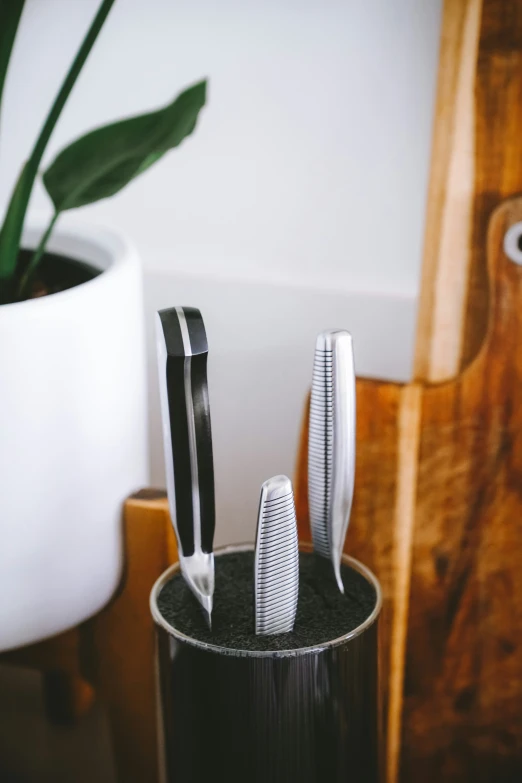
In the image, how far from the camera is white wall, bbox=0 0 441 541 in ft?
1.76

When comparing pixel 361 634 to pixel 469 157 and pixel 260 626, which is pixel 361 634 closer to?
pixel 260 626

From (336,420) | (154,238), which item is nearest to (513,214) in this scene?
(336,420)

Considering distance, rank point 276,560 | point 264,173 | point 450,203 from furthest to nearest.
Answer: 1. point 264,173
2. point 450,203
3. point 276,560

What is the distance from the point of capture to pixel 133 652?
0.52m

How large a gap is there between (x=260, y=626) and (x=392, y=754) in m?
0.20

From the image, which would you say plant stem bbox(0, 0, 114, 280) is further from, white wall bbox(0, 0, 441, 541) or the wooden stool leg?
the wooden stool leg

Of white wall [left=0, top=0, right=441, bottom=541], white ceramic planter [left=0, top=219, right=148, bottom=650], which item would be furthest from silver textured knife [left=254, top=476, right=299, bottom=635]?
white wall [left=0, top=0, right=441, bottom=541]

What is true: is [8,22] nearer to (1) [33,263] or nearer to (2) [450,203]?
(1) [33,263]

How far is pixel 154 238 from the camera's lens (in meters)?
0.62

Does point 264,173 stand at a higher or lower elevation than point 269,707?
higher

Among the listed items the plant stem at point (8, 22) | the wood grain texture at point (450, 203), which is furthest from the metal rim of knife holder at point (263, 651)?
the plant stem at point (8, 22)

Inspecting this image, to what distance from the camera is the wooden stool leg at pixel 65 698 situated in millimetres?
610

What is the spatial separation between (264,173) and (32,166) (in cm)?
19

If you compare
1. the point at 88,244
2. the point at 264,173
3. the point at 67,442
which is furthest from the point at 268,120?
the point at 67,442
